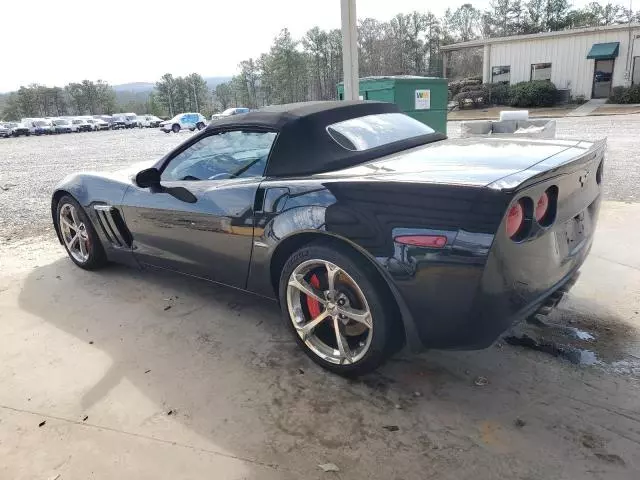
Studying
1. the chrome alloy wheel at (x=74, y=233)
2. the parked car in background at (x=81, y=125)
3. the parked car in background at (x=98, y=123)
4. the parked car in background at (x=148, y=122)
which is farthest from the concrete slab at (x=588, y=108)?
the parked car in background at (x=98, y=123)

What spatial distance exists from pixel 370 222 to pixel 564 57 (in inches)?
1103

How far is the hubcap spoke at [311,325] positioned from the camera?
8.45 feet

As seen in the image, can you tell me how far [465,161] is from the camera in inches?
95.2

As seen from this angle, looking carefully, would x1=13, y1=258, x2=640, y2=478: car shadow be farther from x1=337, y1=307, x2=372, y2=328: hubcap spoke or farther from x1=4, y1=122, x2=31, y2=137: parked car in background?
x1=4, y1=122, x2=31, y2=137: parked car in background

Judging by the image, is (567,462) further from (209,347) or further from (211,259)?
(211,259)

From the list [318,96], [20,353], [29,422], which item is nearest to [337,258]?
[29,422]

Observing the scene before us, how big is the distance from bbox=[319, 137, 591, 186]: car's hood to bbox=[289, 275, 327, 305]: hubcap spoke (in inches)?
22.4

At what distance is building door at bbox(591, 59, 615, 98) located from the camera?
25.4 m

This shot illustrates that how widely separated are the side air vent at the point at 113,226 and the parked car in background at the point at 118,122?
165 feet

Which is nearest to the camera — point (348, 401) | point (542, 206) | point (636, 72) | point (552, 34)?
point (542, 206)

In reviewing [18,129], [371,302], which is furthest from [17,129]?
[371,302]

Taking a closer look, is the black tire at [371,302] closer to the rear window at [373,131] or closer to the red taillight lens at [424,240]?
the red taillight lens at [424,240]

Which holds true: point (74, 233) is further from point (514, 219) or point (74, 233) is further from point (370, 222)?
point (514, 219)

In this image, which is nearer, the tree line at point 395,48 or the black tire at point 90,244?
the black tire at point 90,244
